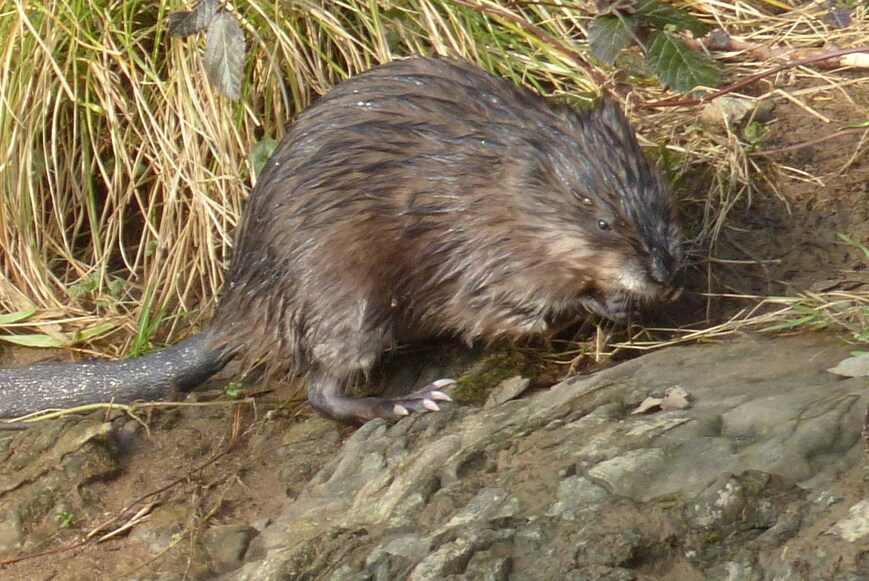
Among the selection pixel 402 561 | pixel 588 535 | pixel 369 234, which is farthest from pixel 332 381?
pixel 588 535

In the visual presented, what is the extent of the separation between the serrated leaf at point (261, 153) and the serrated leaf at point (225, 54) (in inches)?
8.6

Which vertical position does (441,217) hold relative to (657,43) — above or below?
below

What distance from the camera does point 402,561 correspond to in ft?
7.05

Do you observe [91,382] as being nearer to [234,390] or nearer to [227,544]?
[234,390]

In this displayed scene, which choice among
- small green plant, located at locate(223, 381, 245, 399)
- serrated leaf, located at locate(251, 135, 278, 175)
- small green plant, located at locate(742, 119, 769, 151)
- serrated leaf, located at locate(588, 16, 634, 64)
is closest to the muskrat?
small green plant, located at locate(223, 381, 245, 399)

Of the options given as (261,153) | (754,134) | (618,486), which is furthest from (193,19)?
(618,486)

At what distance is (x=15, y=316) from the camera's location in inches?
142

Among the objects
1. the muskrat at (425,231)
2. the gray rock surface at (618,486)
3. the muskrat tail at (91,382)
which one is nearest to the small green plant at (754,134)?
the muskrat at (425,231)

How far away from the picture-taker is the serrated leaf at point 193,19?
328cm

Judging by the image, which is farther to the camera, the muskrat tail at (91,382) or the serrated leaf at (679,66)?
the serrated leaf at (679,66)

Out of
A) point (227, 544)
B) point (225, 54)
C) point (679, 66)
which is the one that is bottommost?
point (227, 544)

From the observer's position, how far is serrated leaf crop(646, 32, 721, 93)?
327 centimetres

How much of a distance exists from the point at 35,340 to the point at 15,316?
4.5 inches

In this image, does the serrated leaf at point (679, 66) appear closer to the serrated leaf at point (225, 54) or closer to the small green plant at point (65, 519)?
the serrated leaf at point (225, 54)
